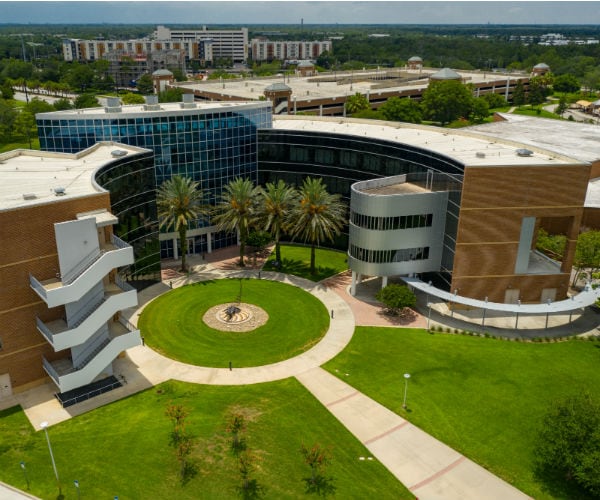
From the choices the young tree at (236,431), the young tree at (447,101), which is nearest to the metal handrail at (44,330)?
the young tree at (236,431)

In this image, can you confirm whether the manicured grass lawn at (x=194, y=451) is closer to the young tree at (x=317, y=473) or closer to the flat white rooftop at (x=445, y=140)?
the young tree at (x=317, y=473)

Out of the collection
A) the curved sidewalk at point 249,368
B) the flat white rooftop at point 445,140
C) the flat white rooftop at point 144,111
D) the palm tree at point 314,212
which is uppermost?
the flat white rooftop at point 144,111

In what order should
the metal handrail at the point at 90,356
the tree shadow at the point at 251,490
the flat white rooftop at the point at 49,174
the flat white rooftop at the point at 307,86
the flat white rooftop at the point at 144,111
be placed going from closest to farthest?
1. the tree shadow at the point at 251,490
2. the metal handrail at the point at 90,356
3. the flat white rooftop at the point at 49,174
4. the flat white rooftop at the point at 144,111
5. the flat white rooftop at the point at 307,86

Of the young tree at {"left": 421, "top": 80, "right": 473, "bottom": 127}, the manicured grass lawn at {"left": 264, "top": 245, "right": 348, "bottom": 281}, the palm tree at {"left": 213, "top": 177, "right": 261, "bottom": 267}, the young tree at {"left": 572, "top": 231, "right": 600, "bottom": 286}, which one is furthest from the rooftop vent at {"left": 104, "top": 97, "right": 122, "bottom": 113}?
the young tree at {"left": 421, "top": 80, "right": 473, "bottom": 127}

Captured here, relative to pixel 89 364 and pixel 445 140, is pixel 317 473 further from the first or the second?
pixel 445 140

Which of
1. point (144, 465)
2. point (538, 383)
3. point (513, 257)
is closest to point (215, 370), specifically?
point (144, 465)

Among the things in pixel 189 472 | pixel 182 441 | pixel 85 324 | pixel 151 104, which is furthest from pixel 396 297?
pixel 151 104
